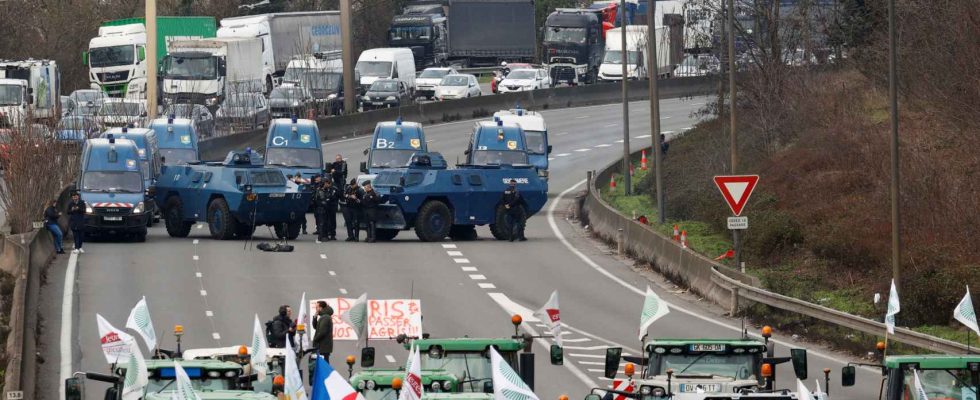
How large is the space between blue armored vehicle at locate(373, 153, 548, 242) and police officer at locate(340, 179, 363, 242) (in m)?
0.61

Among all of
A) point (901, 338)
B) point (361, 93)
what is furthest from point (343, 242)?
point (361, 93)

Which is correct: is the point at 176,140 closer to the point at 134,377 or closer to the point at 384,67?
the point at 384,67

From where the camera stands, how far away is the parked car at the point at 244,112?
219 feet

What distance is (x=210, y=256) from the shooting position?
40281mm

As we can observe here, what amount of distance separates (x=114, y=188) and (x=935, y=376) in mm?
28127

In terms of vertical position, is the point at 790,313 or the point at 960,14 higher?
the point at 960,14

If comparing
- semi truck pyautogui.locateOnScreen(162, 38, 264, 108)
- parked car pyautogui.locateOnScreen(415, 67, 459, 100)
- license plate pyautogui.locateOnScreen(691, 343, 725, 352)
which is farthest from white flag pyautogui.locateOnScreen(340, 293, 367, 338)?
parked car pyautogui.locateOnScreen(415, 67, 459, 100)

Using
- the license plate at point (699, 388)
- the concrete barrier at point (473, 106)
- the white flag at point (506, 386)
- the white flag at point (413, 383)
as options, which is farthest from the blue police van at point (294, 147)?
the white flag at point (506, 386)

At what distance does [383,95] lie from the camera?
73750mm

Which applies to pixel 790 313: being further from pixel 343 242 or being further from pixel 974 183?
pixel 343 242

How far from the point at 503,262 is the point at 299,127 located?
10.1m

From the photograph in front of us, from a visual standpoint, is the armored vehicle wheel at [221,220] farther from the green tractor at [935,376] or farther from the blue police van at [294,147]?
the green tractor at [935,376]

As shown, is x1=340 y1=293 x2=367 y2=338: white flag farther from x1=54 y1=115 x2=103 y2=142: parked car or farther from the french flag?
x1=54 y1=115 x2=103 y2=142: parked car

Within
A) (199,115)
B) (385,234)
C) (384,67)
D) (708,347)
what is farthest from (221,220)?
(384,67)
